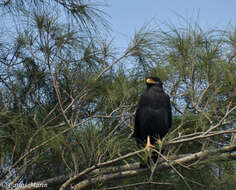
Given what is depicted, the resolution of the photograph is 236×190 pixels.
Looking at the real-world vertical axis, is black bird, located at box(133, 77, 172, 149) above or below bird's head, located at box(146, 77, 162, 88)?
below

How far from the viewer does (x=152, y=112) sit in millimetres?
2248

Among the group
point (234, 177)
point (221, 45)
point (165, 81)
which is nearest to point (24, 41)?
point (165, 81)

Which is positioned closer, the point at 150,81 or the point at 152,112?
the point at 150,81

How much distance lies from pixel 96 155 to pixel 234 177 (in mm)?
844

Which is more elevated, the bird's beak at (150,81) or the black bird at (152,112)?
the bird's beak at (150,81)

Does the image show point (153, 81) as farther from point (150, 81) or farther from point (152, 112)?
point (152, 112)

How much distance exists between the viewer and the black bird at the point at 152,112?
7.13 feet

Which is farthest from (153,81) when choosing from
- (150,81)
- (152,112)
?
(152,112)

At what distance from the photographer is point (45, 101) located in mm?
2473

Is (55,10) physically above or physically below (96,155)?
above

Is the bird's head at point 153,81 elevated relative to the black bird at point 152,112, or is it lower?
elevated

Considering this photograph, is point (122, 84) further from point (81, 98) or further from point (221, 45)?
point (221, 45)

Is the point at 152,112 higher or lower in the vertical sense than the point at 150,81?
lower

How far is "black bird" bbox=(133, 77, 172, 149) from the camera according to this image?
2172 millimetres
